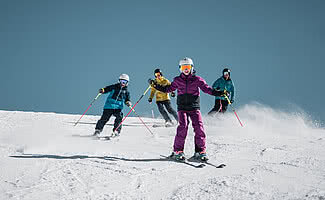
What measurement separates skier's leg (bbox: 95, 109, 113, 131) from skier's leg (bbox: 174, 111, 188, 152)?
345cm

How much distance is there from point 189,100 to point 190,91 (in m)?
0.18

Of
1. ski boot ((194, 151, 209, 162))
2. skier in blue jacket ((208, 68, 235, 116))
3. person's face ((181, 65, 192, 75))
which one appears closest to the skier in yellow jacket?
skier in blue jacket ((208, 68, 235, 116))

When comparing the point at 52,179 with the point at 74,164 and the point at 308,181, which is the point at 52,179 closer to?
the point at 74,164

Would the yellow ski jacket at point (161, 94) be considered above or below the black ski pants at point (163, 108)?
above

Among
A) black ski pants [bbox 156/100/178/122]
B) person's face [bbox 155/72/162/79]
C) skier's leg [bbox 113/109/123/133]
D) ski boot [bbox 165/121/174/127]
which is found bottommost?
ski boot [bbox 165/121/174/127]

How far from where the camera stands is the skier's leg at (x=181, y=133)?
4512 mm

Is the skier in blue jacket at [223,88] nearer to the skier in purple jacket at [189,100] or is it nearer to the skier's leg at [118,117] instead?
the skier's leg at [118,117]

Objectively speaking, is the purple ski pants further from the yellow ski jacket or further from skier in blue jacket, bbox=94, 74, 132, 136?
the yellow ski jacket

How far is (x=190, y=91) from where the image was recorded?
468cm

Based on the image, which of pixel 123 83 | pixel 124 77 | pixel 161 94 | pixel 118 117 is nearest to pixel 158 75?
pixel 161 94

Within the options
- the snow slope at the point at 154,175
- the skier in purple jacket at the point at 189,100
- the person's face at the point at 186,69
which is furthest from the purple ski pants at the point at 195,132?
the person's face at the point at 186,69

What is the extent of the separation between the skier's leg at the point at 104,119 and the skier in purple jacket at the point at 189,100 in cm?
336

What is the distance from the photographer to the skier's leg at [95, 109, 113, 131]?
7.37m

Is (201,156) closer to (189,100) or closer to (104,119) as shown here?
(189,100)
